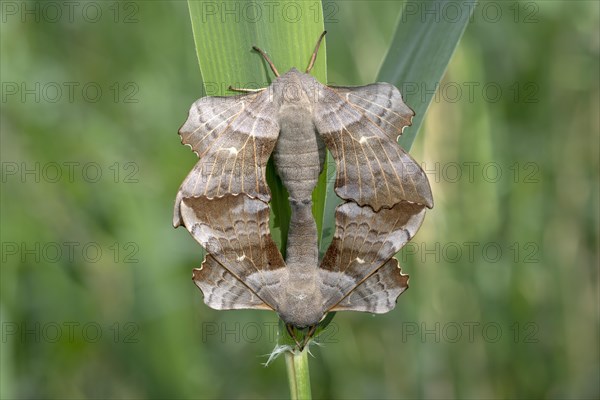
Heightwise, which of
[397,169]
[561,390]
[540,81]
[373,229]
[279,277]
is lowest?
[561,390]

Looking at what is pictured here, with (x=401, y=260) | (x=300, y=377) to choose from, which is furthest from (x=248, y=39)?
(x=401, y=260)

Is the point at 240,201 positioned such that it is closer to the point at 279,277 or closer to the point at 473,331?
the point at 279,277

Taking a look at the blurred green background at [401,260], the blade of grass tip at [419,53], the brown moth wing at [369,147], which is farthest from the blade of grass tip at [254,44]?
the blurred green background at [401,260]

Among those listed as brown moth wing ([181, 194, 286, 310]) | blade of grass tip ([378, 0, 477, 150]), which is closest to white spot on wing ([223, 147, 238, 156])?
brown moth wing ([181, 194, 286, 310])

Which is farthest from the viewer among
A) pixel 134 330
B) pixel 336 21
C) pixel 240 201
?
pixel 336 21

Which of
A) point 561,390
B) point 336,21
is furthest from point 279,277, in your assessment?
point 336,21

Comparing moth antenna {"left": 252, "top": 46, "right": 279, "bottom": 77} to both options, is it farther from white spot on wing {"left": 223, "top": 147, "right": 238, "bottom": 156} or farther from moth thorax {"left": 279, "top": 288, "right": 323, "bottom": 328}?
moth thorax {"left": 279, "top": 288, "right": 323, "bottom": 328}
